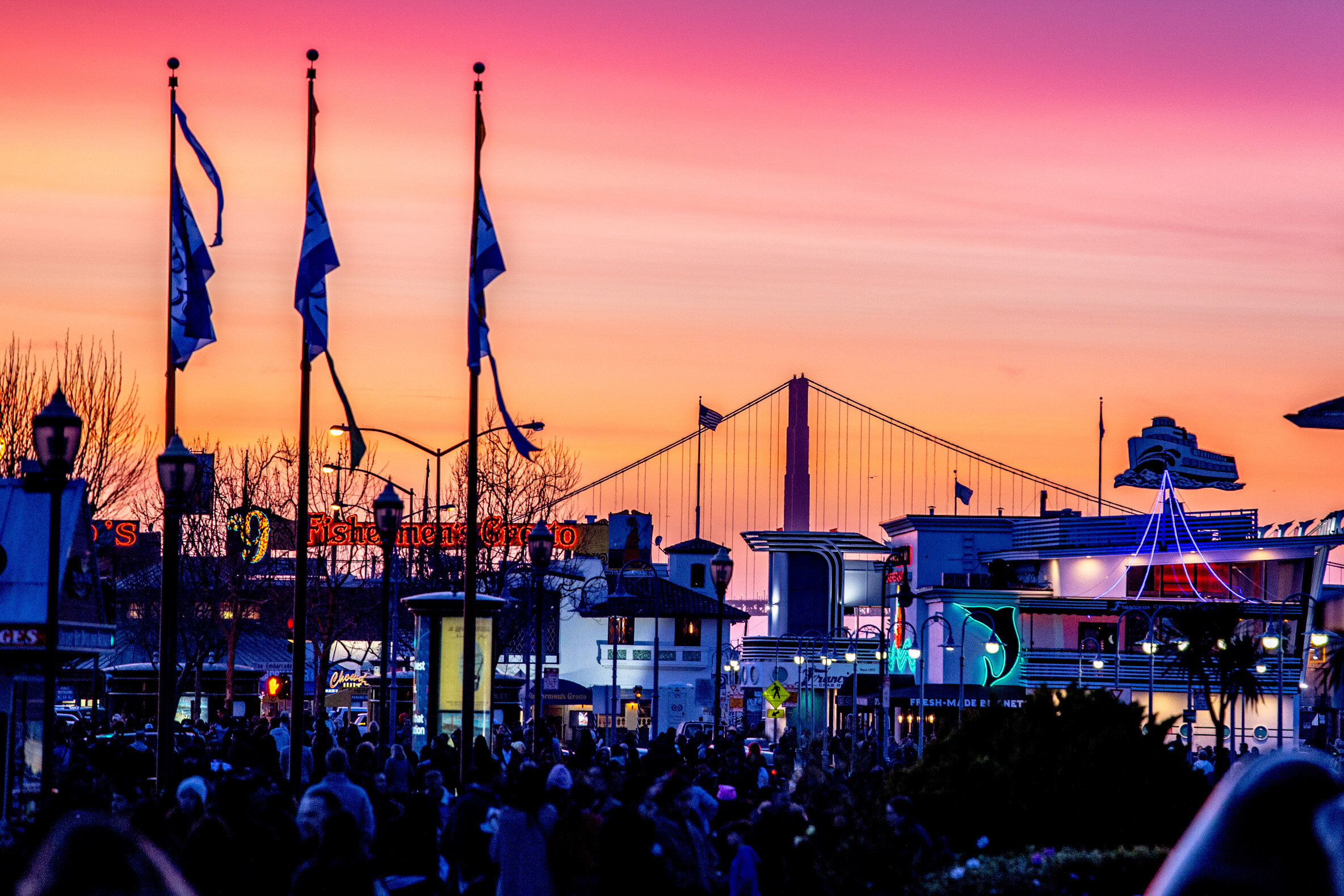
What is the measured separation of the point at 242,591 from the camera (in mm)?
65438

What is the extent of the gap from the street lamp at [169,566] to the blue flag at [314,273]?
3237 mm

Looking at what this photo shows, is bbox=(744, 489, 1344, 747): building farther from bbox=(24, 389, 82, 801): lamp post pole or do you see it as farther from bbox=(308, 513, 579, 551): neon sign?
bbox=(24, 389, 82, 801): lamp post pole

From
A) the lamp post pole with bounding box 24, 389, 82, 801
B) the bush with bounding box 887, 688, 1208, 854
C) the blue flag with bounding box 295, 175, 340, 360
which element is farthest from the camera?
the blue flag with bounding box 295, 175, 340, 360

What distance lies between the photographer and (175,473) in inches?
786

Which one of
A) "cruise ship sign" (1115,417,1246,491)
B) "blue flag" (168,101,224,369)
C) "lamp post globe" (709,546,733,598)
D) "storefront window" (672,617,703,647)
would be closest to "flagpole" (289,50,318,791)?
"blue flag" (168,101,224,369)

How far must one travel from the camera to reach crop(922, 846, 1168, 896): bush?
12367mm

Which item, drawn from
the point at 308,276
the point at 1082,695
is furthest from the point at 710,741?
the point at 1082,695

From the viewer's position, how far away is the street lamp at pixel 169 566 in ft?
65.5

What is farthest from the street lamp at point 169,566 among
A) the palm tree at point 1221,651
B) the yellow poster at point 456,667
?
the palm tree at point 1221,651

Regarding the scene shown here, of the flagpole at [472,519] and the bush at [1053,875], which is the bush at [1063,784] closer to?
the bush at [1053,875]

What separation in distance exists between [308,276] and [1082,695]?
12819 millimetres

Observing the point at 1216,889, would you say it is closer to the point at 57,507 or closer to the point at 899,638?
the point at 57,507

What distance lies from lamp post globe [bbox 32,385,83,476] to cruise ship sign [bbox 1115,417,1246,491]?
7811 cm

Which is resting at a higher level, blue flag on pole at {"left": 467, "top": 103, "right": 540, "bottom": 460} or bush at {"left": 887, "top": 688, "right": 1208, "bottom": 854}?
blue flag on pole at {"left": 467, "top": 103, "right": 540, "bottom": 460}
